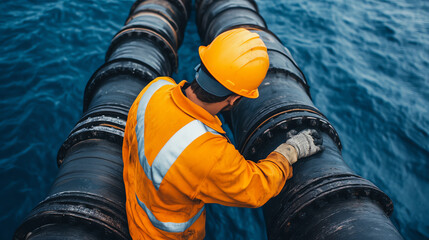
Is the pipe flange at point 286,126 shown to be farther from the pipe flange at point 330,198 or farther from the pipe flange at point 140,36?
the pipe flange at point 140,36

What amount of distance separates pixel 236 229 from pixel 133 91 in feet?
7.48

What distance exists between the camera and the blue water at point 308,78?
3.61 metres

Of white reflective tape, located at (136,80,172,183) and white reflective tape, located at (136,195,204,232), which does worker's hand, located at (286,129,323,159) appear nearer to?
white reflective tape, located at (136,195,204,232)

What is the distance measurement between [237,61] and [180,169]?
31.2 inches

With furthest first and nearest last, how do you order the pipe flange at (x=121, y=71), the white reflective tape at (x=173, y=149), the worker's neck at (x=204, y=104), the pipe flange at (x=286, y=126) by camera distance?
1. the pipe flange at (x=121, y=71)
2. the pipe flange at (x=286, y=126)
3. the worker's neck at (x=204, y=104)
4. the white reflective tape at (x=173, y=149)

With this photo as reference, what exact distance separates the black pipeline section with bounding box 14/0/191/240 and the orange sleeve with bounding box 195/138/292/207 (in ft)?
3.05

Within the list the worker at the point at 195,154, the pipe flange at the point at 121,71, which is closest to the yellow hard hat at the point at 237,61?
the worker at the point at 195,154

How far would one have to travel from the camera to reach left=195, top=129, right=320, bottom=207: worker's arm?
1.45 m

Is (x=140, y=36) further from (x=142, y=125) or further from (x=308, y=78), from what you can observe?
(x=308, y=78)

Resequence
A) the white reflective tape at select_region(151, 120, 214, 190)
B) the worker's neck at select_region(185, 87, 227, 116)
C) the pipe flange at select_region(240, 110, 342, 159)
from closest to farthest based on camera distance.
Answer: the white reflective tape at select_region(151, 120, 214, 190)
the worker's neck at select_region(185, 87, 227, 116)
the pipe flange at select_region(240, 110, 342, 159)

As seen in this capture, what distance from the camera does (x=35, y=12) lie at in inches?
239

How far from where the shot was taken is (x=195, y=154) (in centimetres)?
141

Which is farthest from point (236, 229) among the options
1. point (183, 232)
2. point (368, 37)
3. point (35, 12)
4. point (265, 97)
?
point (35, 12)

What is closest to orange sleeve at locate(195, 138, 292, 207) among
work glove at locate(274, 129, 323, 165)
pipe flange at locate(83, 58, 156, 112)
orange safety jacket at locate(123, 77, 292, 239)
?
orange safety jacket at locate(123, 77, 292, 239)
